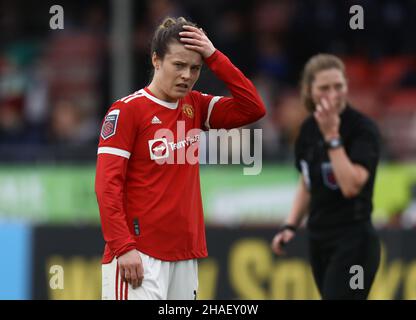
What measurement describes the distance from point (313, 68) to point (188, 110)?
1.36 metres

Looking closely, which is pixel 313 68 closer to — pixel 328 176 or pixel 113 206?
pixel 328 176

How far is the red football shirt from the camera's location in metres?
5.48

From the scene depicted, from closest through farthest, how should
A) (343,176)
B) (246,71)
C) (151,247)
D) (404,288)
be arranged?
(151,247) → (343,176) → (404,288) → (246,71)

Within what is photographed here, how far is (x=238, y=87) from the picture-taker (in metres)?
5.84

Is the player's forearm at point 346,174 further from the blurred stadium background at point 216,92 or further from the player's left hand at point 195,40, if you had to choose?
the blurred stadium background at point 216,92

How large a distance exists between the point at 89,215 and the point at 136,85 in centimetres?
271

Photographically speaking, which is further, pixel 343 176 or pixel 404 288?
pixel 404 288

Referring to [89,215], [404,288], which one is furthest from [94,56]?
[404,288]

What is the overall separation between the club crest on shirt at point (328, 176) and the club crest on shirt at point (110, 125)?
177 centimetres

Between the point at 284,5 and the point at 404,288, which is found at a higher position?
the point at 284,5

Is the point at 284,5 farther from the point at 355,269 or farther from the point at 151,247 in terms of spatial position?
the point at 151,247

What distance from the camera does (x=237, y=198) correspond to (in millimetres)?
11844

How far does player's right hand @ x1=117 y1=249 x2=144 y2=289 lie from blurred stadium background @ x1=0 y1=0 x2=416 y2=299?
414 centimetres

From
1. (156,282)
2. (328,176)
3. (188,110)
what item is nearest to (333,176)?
(328,176)
